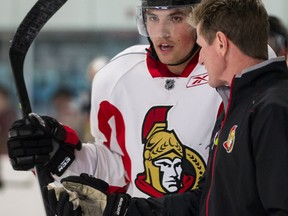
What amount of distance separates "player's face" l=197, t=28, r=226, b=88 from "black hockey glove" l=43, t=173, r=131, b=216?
43 centimetres

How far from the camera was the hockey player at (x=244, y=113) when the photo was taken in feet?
5.24

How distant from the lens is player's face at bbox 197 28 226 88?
179cm

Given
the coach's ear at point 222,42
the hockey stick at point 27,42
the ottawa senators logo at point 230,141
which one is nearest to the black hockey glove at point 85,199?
the hockey stick at point 27,42

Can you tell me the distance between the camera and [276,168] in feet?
5.24

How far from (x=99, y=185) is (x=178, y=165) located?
0.33 metres

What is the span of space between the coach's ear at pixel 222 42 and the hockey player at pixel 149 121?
0.45 metres

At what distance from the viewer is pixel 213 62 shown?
1.81 meters

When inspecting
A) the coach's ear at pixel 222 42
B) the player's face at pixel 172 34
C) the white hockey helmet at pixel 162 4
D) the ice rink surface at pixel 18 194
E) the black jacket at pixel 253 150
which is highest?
the white hockey helmet at pixel 162 4

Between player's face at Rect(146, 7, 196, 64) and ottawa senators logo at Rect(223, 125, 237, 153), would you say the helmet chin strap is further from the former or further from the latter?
ottawa senators logo at Rect(223, 125, 237, 153)

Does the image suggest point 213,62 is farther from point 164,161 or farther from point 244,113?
point 164,161

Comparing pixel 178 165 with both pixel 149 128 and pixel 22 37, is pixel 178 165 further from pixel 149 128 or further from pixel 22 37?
pixel 22 37

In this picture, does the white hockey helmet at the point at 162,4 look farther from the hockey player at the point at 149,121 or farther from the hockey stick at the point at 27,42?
the hockey stick at the point at 27,42

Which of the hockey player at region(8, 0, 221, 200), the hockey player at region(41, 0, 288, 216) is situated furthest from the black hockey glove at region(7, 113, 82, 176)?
the hockey player at region(41, 0, 288, 216)

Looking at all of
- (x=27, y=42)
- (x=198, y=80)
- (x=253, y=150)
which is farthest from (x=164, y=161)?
(x=253, y=150)
